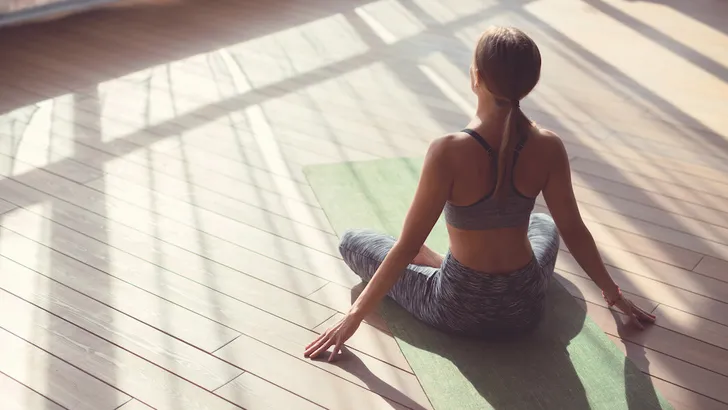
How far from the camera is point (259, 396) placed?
2.11m

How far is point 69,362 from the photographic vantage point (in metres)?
2.22

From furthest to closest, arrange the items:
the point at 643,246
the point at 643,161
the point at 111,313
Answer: the point at 643,161, the point at 643,246, the point at 111,313

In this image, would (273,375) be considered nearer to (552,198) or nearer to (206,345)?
(206,345)

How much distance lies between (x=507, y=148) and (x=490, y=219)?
0.59ft

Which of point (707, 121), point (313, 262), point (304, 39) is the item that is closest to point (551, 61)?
point (707, 121)

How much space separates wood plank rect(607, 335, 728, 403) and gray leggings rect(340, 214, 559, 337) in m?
0.25

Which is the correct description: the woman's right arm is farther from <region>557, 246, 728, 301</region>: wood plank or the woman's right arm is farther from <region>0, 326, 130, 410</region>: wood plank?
<region>0, 326, 130, 410</region>: wood plank

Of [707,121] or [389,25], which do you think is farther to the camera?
[389,25]

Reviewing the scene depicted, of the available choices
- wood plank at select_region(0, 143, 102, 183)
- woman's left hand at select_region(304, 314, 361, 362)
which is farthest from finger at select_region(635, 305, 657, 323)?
wood plank at select_region(0, 143, 102, 183)

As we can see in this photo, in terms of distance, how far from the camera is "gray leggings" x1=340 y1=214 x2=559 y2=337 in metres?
2.19

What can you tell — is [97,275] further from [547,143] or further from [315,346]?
[547,143]

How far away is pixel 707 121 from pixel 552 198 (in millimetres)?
2022

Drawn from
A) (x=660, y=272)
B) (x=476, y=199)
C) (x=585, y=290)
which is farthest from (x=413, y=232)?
(x=660, y=272)

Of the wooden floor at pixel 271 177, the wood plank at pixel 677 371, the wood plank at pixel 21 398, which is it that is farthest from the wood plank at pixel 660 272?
the wood plank at pixel 21 398
